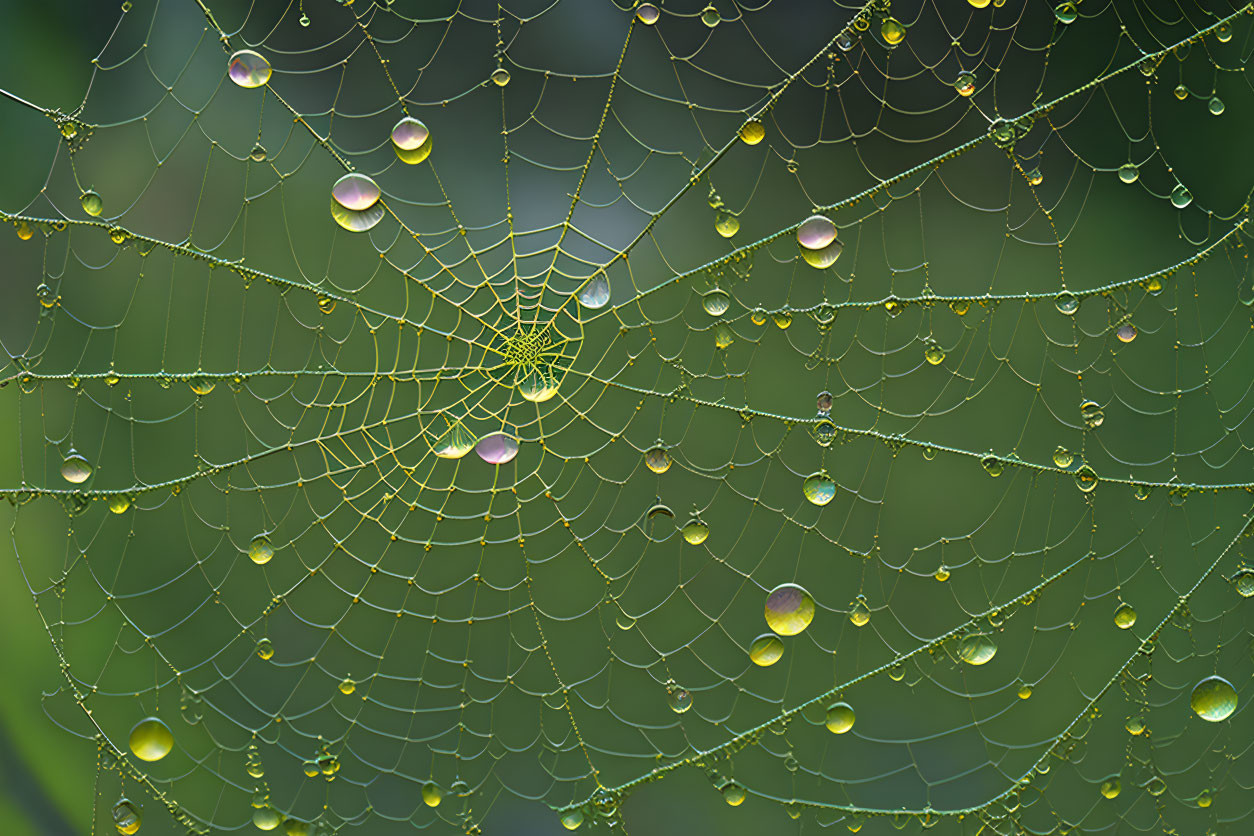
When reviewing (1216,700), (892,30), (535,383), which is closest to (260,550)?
(535,383)

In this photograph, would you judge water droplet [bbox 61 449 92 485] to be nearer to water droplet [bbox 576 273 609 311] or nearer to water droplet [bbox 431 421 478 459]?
water droplet [bbox 431 421 478 459]

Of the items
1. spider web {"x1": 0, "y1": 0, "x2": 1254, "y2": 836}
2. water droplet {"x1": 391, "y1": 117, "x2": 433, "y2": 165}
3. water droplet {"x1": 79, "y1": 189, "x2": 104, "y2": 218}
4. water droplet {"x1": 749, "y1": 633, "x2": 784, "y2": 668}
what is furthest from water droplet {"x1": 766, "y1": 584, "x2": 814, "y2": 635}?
water droplet {"x1": 79, "y1": 189, "x2": 104, "y2": 218}

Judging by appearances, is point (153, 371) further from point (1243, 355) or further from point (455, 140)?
point (1243, 355)

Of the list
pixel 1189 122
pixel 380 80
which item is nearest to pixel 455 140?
pixel 380 80

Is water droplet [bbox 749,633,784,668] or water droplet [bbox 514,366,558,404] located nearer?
water droplet [bbox 749,633,784,668]

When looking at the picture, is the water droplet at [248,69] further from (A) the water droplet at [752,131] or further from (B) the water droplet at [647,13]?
(A) the water droplet at [752,131]
